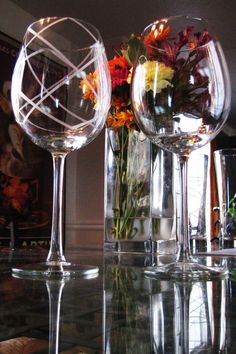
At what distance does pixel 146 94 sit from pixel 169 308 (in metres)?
0.25

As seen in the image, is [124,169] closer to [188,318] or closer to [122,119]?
[122,119]

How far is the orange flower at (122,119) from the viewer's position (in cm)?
78

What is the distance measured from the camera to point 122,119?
2.56ft

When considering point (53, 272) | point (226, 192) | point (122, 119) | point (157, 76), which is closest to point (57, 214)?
point (53, 272)

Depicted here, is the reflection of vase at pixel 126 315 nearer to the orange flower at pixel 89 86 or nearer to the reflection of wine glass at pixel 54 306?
the reflection of wine glass at pixel 54 306

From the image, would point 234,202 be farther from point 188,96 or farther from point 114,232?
point 188,96

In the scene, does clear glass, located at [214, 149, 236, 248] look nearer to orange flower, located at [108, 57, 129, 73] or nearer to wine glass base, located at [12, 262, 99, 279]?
orange flower, located at [108, 57, 129, 73]

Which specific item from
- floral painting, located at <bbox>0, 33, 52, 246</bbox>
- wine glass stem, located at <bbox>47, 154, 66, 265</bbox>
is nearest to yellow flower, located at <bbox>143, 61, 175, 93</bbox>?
wine glass stem, located at <bbox>47, 154, 66, 265</bbox>

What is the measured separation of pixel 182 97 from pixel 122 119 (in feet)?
1.05

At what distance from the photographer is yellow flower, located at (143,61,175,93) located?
46 centimetres

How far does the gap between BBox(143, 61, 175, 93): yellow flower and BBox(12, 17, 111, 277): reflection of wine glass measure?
41mm

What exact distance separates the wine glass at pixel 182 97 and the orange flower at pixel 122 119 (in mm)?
288

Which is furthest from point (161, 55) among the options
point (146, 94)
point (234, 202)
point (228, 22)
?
point (228, 22)

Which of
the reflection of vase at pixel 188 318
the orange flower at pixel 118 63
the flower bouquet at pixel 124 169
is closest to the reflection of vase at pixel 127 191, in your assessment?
the flower bouquet at pixel 124 169
